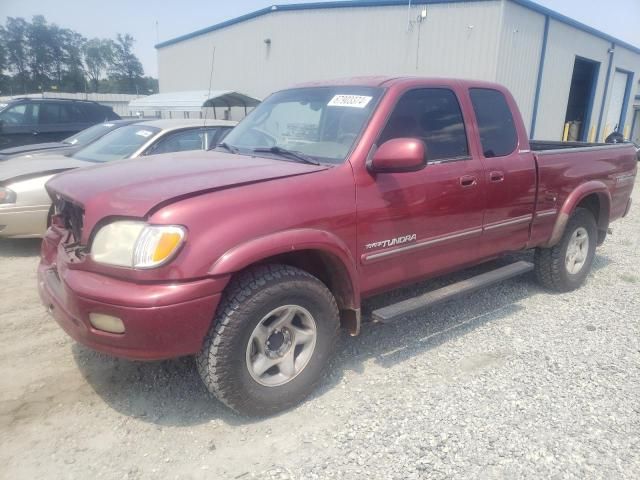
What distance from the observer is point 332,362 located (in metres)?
3.32

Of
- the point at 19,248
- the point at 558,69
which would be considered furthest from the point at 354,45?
the point at 19,248

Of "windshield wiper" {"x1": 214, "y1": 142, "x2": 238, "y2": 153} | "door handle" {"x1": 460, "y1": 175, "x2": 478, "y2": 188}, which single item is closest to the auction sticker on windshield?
"windshield wiper" {"x1": 214, "y1": 142, "x2": 238, "y2": 153}

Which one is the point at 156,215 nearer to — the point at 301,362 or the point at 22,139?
the point at 301,362

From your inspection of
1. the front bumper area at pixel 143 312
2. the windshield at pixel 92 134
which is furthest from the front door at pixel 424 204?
the windshield at pixel 92 134

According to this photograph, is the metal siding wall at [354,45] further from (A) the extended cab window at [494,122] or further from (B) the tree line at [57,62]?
(B) the tree line at [57,62]

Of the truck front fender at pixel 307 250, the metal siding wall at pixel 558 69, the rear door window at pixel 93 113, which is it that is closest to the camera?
the truck front fender at pixel 307 250

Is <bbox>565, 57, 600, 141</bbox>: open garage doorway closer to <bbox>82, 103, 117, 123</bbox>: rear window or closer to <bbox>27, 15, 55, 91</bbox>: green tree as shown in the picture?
<bbox>82, 103, 117, 123</bbox>: rear window

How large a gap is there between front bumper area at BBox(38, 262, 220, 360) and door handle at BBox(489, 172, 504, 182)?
2373 mm

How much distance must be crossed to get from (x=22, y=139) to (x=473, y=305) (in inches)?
404

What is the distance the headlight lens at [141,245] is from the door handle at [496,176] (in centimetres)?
246

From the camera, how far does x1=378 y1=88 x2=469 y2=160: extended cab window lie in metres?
3.26

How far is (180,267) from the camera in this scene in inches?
89.5

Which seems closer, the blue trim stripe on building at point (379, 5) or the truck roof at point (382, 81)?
the truck roof at point (382, 81)

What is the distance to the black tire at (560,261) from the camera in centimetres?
465
